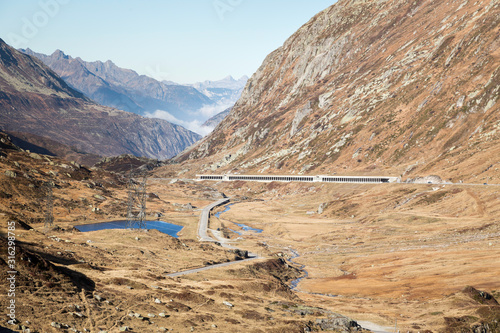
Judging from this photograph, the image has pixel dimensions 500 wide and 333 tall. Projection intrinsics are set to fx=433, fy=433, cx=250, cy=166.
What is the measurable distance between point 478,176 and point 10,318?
7064 inches

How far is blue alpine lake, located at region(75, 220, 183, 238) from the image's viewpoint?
15327cm

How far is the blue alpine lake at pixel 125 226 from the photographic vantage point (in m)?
153

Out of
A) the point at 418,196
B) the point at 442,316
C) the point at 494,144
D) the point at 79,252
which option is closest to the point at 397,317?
the point at 442,316

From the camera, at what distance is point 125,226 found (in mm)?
156625

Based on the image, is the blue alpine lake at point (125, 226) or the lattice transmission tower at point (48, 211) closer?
the lattice transmission tower at point (48, 211)

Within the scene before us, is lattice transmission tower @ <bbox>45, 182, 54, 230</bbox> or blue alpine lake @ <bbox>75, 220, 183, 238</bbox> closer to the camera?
lattice transmission tower @ <bbox>45, 182, 54, 230</bbox>

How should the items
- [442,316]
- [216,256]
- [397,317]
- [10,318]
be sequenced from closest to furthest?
[10,318]
[442,316]
[397,317]
[216,256]

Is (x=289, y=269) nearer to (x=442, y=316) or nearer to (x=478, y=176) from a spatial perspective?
(x=442, y=316)

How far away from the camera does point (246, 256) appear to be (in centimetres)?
11881

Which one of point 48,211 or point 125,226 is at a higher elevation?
point 48,211

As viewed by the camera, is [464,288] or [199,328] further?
[464,288]

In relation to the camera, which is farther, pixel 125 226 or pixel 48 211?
pixel 125 226

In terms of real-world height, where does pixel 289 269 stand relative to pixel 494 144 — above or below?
below

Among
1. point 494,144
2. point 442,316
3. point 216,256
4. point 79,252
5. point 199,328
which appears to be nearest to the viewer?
point 199,328
